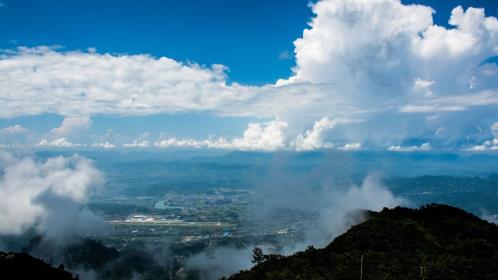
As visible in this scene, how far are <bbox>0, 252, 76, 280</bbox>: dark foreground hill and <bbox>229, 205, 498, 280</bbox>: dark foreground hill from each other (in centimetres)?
2793

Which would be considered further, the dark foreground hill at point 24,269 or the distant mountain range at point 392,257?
the dark foreground hill at point 24,269

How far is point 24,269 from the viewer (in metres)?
67.6

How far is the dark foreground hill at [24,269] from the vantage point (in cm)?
6512

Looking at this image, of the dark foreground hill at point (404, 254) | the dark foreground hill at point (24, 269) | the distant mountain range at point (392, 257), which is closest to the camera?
the dark foreground hill at point (404, 254)

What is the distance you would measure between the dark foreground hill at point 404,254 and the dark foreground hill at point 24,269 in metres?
27.9

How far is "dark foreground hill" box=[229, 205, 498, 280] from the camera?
63.1 m

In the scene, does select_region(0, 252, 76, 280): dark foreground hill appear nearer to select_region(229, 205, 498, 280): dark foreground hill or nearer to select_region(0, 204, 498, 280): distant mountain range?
select_region(0, 204, 498, 280): distant mountain range

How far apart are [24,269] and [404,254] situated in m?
57.0

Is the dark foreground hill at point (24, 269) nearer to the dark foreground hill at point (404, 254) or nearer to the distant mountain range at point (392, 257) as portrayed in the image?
the distant mountain range at point (392, 257)

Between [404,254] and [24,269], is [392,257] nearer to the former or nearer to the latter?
[404,254]

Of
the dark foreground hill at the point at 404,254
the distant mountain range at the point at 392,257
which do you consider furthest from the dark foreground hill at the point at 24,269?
the dark foreground hill at the point at 404,254

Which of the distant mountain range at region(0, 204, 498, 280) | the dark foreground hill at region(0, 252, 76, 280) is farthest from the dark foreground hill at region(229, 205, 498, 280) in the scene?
the dark foreground hill at region(0, 252, 76, 280)

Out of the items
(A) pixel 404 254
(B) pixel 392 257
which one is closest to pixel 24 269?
(B) pixel 392 257

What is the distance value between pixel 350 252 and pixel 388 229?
1292 cm
